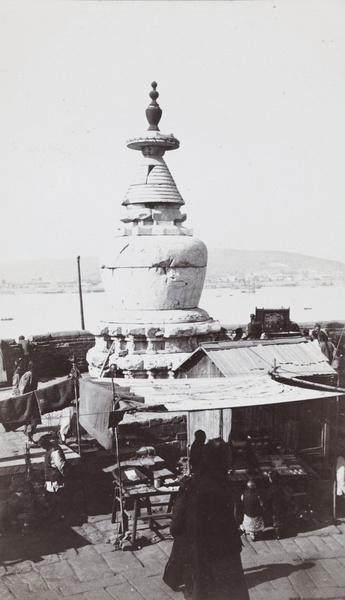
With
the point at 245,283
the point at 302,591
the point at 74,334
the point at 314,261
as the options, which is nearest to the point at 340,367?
the point at 74,334

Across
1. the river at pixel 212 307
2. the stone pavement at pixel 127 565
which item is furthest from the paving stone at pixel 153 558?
the river at pixel 212 307

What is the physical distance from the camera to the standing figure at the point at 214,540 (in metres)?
5.40

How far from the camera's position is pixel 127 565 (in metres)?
7.44

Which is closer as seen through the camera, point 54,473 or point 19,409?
point 54,473

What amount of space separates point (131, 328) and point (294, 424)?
4860 mm

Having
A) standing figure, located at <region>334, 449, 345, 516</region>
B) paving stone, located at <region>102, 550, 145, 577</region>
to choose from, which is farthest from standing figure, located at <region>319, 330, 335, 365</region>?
paving stone, located at <region>102, 550, 145, 577</region>

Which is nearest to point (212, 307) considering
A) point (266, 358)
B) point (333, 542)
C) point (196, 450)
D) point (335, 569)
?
point (266, 358)

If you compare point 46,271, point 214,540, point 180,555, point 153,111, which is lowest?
point 180,555

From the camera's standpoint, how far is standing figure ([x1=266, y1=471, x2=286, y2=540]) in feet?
26.9

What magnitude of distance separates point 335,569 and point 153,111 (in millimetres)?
10752

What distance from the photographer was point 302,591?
673 cm

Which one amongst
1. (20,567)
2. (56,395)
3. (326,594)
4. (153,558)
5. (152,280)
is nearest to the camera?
(326,594)

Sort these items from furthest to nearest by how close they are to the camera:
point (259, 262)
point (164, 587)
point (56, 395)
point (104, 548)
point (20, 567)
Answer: point (259, 262)
point (56, 395)
point (104, 548)
point (20, 567)
point (164, 587)

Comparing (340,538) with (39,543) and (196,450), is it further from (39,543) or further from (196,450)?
(39,543)
